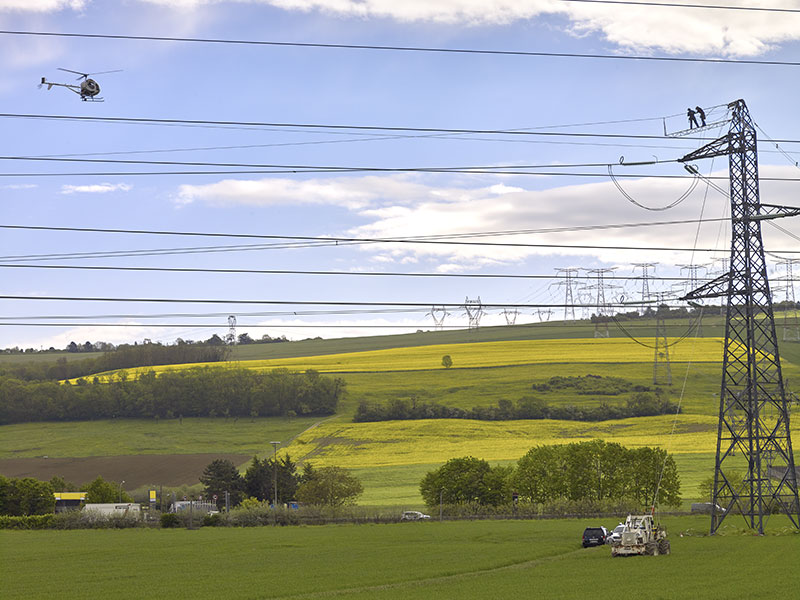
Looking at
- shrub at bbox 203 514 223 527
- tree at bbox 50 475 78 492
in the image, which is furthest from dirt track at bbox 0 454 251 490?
shrub at bbox 203 514 223 527

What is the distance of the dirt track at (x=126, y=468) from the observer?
136250mm

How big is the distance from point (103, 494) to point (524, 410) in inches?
3157

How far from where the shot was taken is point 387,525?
90.1 m

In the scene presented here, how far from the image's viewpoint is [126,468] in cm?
14400

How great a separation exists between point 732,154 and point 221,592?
42.2 m

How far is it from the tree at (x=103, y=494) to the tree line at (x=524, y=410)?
5491cm

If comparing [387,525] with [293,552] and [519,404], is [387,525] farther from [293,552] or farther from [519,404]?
[519,404]

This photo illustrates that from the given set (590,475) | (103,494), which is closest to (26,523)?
(103,494)

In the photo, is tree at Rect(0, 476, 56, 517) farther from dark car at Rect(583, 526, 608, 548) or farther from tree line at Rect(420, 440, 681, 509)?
dark car at Rect(583, 526, 608, 548)

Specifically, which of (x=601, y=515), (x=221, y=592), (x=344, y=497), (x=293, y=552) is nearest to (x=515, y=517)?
(x=601, y=515)

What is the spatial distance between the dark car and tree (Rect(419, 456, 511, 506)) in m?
46.1

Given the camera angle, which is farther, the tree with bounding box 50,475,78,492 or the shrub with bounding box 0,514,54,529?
the tree with bounding box 50,475,78,492

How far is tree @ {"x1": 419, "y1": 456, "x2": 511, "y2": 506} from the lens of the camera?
10938 centimetres

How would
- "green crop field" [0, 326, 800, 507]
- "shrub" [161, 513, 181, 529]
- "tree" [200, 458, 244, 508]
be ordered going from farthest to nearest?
"green crop field" [0, 326, 800, 507]
"tree" [200, 458, 244, 508]
"shrub" [161, 513, 181, 529]
